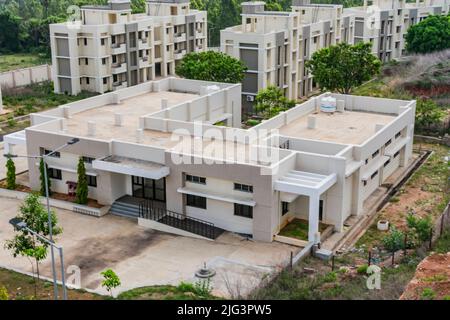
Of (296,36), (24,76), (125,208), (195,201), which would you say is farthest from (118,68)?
(195,201)

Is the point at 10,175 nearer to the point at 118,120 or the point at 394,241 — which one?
the point at 118,120

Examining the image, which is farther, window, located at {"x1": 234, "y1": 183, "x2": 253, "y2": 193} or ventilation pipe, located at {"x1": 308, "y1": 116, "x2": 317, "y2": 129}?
ventilation pipe, located at {"x1": 308, "y1": 116, "x2": 317, "y2": 129}

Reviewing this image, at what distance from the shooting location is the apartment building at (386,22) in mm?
82438

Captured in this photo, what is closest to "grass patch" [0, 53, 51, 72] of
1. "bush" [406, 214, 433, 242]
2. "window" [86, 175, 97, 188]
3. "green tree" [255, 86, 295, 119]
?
"green tree" [255, 86, 295, 119]

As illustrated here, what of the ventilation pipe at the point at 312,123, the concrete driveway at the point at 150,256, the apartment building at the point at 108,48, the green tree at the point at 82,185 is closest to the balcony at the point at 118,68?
the apartment building at the point at 108,48

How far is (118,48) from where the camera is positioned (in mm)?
69000

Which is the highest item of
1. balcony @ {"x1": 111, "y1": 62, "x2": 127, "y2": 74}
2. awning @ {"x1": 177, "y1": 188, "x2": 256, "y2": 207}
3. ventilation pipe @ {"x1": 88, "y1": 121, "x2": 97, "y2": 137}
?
balcony @ {"x1": 111, "y1": 62, "x2": 127, "y2": 74}

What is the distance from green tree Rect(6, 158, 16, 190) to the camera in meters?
40.0

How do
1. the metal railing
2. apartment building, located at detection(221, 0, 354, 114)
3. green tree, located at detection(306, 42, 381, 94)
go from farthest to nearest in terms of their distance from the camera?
apartment building, located at detection(221, 0, 354, 114) → green tree, located at detection(306, 42, 381, 94) → the metal railing

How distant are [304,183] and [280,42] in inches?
1309

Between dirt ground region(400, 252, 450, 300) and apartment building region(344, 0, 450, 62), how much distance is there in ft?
185

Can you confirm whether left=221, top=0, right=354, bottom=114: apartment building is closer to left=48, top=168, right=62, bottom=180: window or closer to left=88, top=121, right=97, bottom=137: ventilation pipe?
left=88, top=121, right=97, bottom=137: ventilation pipe
